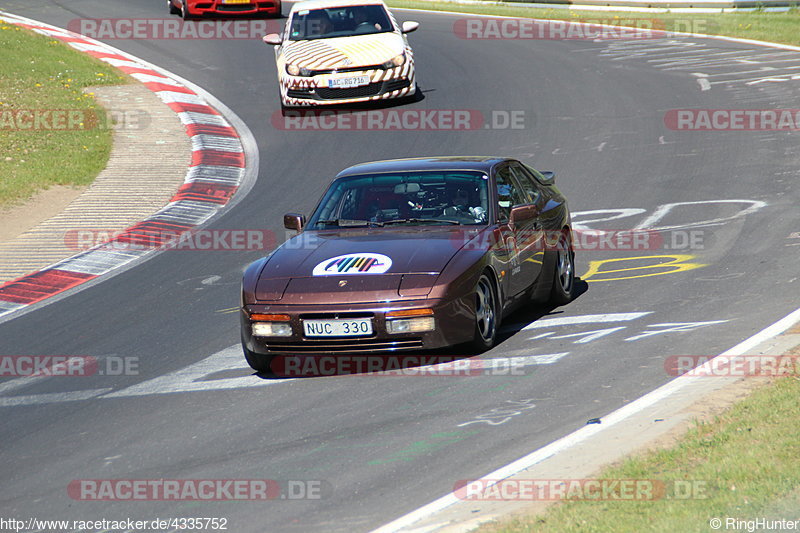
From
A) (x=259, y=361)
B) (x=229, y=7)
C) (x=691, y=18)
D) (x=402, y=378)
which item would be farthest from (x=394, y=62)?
(x=691, y=18)

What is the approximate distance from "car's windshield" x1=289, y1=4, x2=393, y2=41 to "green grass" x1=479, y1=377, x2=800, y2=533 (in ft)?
46.4

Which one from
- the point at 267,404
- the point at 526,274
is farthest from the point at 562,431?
the point at 526,274

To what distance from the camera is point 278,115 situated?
64.1ft

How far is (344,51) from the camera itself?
18156 mm

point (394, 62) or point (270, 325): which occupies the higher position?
point (394, 62)

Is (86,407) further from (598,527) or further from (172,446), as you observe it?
(598,527)

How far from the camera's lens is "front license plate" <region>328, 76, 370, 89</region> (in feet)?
58.9
